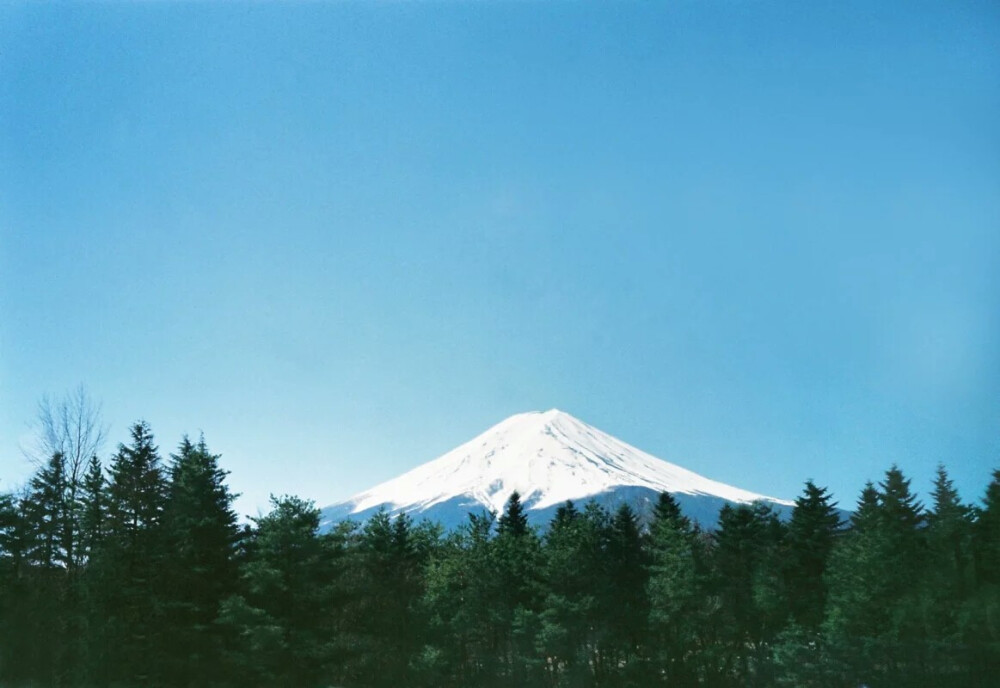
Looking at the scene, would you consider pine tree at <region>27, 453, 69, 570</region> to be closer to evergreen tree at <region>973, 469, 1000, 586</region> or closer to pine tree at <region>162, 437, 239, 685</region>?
pine tree at <region>162, 437, 239, 685</region>

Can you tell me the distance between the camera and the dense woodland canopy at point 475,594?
30812mm

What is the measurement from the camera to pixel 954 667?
31.7 metres

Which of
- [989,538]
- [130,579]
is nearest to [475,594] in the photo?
[130,579]

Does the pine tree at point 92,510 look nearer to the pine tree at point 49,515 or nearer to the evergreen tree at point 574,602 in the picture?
the pine tree at point 49,515

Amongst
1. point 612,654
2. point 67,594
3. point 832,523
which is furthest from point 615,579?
point 67,594

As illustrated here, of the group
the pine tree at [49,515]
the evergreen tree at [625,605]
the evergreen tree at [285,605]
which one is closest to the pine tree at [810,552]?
the evergreen tree at [625,605]

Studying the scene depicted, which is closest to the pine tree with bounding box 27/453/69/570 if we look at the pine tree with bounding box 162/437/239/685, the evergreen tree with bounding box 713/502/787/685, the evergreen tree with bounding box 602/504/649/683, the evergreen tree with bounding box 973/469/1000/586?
the pine tree with bounding box 162/437/239/685

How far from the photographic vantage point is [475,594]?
3981 cm

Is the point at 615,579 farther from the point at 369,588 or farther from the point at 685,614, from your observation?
the point at 369,588

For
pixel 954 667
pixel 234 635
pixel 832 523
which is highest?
pixel 832 523

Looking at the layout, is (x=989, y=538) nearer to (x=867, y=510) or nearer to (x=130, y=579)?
(x=867, y=510)

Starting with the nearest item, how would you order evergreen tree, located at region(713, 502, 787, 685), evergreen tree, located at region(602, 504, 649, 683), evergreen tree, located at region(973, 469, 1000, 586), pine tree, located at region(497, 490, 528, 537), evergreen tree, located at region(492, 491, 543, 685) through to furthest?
evergreen tree, located at region(973, 469, 1000, 586) < evergreen tree, located at region(492, 491, 543, 685) < evergreen tree, located at region(602, 504, 649, 683) < evergreen tree, located at region(713, 502, 787, 685) < pine tree, located at region(497, 490, 528, 537)

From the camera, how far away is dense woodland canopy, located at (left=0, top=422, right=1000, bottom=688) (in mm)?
30812

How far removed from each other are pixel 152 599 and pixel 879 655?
29465 mm
